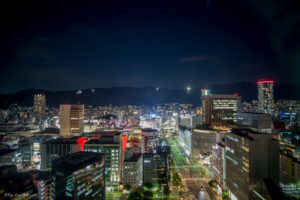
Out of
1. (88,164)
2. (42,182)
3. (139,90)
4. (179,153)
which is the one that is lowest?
(179,153)

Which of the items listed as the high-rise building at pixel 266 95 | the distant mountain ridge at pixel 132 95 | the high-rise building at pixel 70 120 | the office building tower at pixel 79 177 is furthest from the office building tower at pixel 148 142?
the high-rise building at pixel 266 95

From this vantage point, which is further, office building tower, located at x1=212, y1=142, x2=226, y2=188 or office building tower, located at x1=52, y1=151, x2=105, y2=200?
office building tower, located at x1=212, y1=142, x2=226, y2=188

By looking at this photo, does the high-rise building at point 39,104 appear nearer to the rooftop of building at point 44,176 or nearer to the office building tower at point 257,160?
the rooftop of building at point 44,176

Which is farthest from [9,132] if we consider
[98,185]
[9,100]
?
[98,185]

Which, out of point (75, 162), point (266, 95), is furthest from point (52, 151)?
point (266, 95)

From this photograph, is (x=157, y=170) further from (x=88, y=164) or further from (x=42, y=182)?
(x=42, y=182)

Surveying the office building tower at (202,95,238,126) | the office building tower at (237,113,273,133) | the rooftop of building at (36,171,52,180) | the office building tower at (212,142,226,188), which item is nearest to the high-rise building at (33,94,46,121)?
the rooftop of building at (36,171,52,180)

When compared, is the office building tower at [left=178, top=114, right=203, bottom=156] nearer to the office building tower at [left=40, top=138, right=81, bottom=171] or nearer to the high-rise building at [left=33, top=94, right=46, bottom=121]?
the office building tower at [left=40, top=138, right=81, bottom=171]
